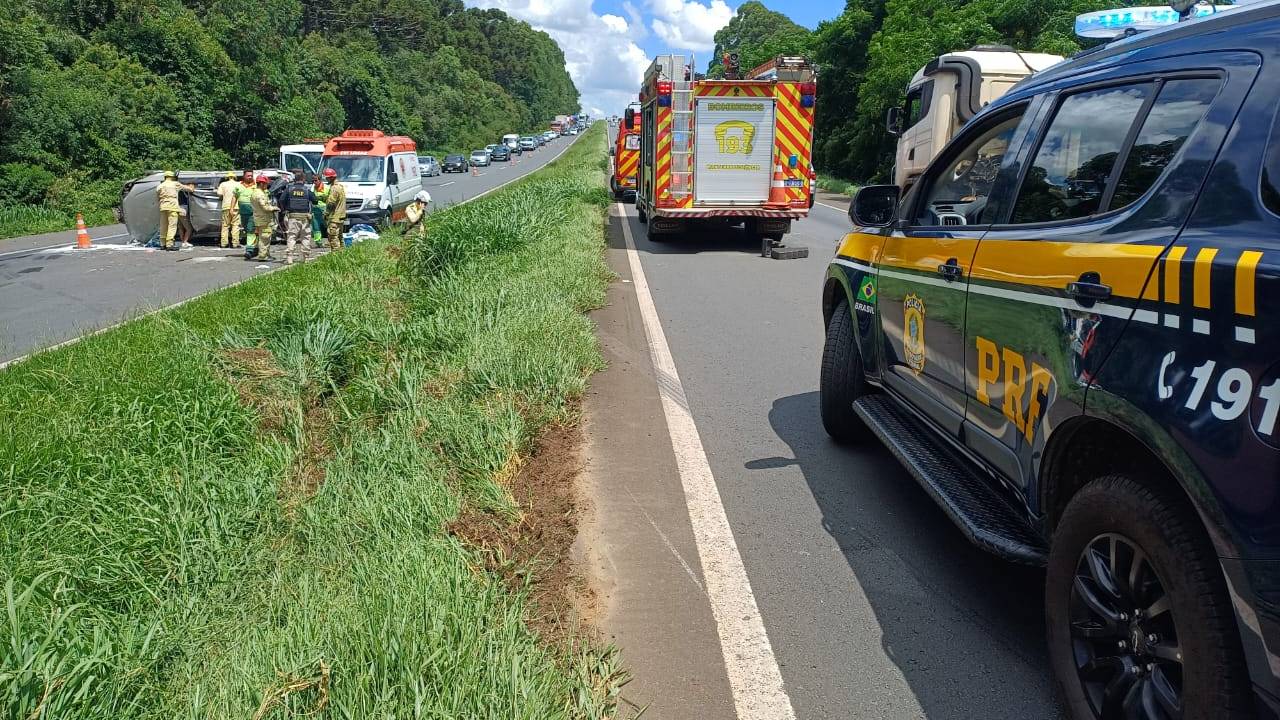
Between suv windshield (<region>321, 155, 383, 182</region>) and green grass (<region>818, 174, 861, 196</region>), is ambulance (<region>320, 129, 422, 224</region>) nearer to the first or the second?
suv windshield (<region>321, 155, 383, 182</region>)

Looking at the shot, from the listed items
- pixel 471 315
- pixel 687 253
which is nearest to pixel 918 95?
pixel 687 253

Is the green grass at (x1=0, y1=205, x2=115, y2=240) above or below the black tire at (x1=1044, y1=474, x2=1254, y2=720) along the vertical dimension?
below

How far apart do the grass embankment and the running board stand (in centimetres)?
141

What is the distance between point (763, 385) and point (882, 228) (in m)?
2.40

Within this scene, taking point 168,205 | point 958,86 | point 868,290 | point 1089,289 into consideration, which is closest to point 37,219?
point 168,205

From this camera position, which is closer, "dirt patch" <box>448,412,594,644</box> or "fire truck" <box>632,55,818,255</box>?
"dirt patch" <box>448,412,594,644</box>

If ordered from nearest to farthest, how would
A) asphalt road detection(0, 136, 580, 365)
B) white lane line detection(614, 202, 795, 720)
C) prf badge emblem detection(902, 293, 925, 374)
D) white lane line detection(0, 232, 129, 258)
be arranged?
white lane line detection(614, 202, 795, 720)
prf badge emblem detection(902, 293, 925, 374)
asphalt road detection(0, 136, 580, 365)
white lane line detection(0, 232, 129, 258)

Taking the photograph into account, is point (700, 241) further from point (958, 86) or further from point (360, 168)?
point (360, 168)

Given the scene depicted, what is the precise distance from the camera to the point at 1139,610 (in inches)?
95.0

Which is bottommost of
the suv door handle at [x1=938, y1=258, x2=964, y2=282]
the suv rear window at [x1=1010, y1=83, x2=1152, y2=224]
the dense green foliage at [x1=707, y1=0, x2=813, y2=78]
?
the suv door handle at [x1=938, y1=258, x2=964, y2=282]

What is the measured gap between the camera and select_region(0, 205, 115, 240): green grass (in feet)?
73.5

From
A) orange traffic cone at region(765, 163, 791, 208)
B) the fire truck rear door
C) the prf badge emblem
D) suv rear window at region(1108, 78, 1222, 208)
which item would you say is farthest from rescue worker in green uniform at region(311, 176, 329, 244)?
suv rear window at region(1108, 78, 1222, 208)

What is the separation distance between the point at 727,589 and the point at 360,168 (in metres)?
19.1

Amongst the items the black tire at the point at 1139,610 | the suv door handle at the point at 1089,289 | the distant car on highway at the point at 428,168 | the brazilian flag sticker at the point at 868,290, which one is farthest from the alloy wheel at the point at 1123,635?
the distant car on highway at the point at 428,168
